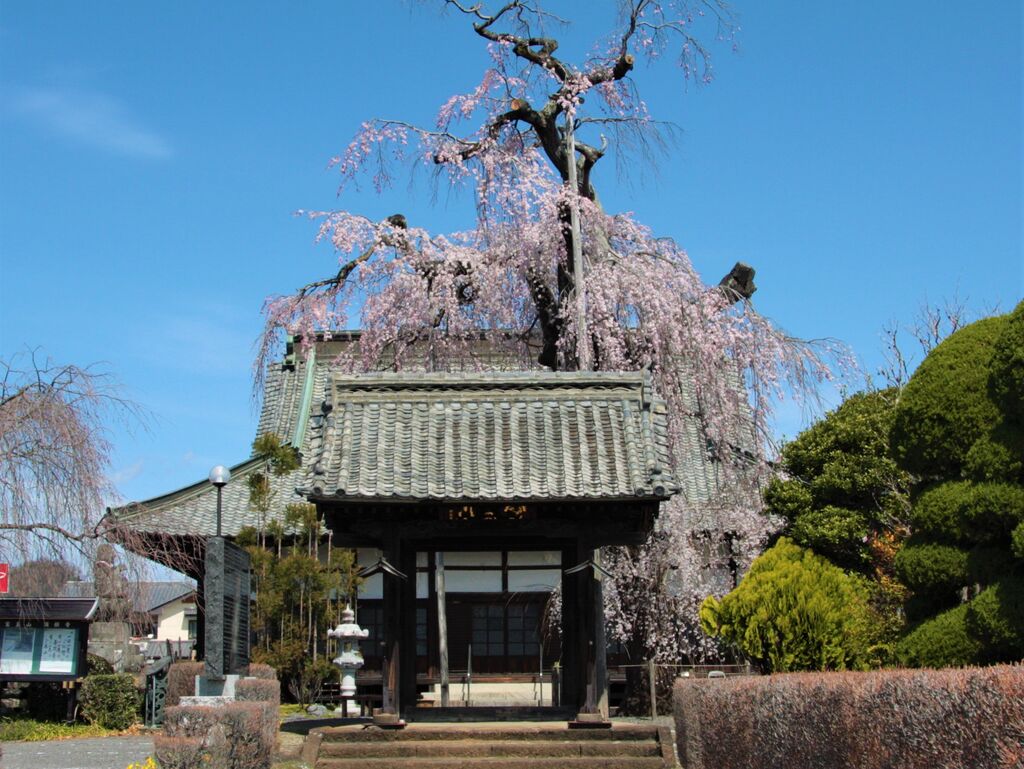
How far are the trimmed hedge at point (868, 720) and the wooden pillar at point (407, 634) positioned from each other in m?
4.58

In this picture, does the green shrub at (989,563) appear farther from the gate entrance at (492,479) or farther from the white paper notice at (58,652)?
the white paper notice at (58,652)

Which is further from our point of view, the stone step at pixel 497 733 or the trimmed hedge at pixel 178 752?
the stone step at pixel 497 733

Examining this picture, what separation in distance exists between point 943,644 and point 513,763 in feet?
19.4

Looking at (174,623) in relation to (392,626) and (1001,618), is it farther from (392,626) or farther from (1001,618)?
(1001,618)

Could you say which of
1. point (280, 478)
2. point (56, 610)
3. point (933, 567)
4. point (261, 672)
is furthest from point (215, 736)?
point (280, 478)

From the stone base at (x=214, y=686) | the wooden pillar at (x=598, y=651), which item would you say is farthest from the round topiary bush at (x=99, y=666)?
the wooden pillar at (x=598, y=651)

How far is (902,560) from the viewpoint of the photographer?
1195cm

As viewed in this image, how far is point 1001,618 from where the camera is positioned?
33.0ft

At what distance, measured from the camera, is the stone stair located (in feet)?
48.7

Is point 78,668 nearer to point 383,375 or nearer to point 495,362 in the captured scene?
point 383,375

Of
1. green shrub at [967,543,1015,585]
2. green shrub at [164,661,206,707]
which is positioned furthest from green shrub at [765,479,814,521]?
green shrub at [967,543,1015,585]

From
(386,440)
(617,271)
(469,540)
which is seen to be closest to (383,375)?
(386,440)

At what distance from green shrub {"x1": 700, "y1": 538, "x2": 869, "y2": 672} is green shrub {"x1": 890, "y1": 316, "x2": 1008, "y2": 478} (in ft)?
12.5

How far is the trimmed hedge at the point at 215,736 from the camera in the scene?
1089 centimetres
